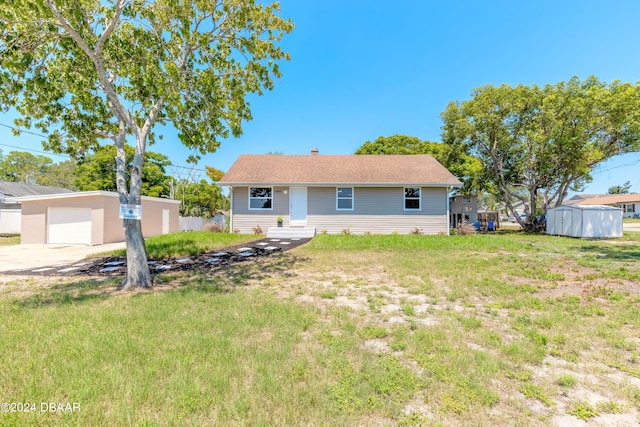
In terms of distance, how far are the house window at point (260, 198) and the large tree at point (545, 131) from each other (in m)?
12.9

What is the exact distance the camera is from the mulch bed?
7.46 m

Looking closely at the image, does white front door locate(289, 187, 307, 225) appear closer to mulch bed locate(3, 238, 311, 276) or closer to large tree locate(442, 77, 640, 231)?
mulch bed locate(3, 238, 311, 276)

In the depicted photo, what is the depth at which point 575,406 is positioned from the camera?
86.9 inches

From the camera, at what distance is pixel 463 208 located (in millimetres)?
20750

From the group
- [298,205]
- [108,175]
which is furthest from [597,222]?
[108,175]

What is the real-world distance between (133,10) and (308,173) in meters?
10.2

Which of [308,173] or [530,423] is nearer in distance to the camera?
[530,423]

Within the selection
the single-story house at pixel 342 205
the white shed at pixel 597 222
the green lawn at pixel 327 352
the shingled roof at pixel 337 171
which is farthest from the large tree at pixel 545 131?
the green lawn at pixel 327 352

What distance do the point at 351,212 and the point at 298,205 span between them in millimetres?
2832

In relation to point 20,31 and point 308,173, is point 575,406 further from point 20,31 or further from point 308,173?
point 308,173

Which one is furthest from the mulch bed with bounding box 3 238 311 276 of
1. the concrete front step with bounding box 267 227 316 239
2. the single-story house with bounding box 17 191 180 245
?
the single-story house with bounding box 17 191 180 245

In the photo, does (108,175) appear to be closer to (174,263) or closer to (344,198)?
(174,263)

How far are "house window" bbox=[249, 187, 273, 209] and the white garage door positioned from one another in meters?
8.02

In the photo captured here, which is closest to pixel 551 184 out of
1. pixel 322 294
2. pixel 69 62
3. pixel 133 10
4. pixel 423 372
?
pixel 322 294
